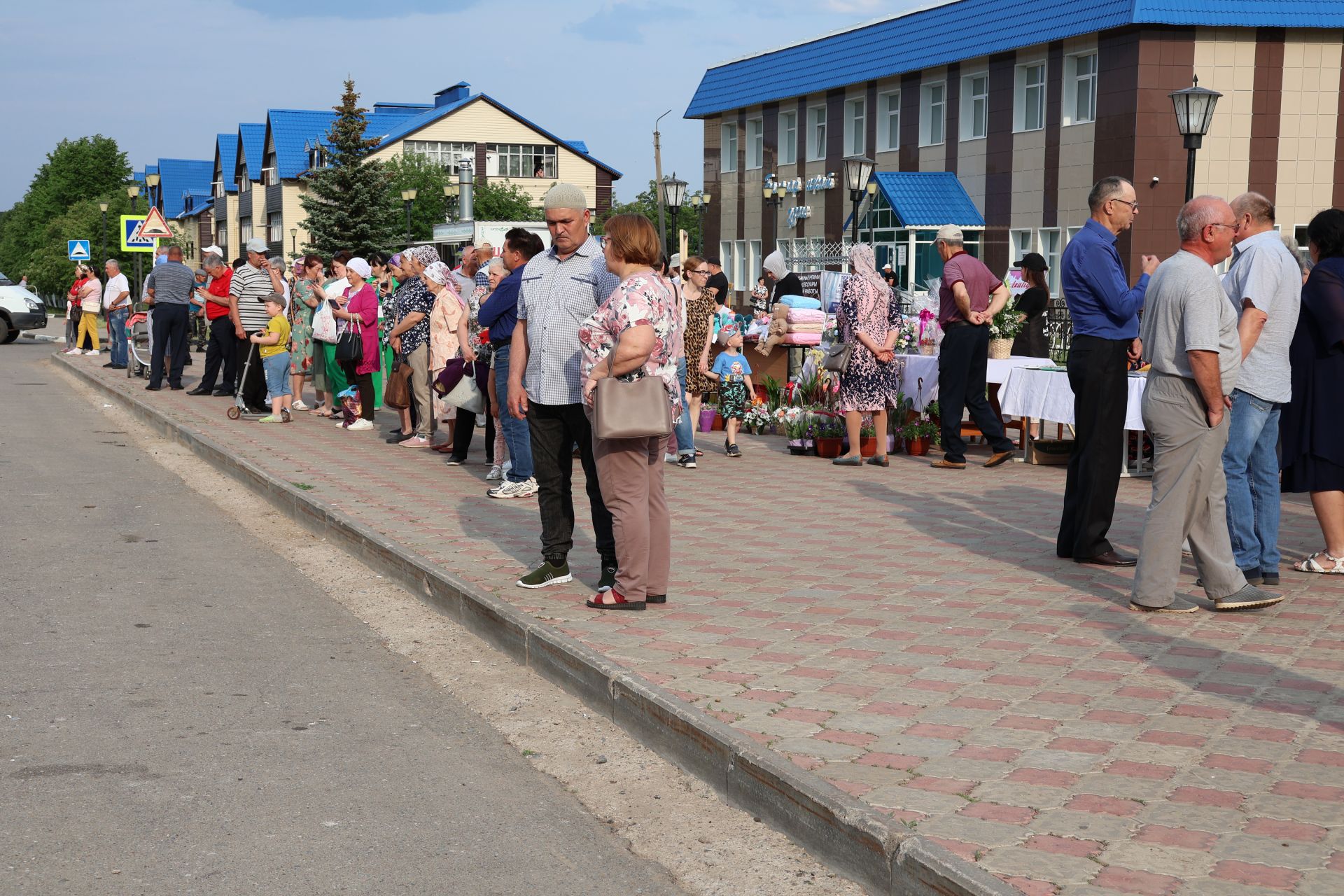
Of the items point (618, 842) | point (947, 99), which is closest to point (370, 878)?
point (618, 842)

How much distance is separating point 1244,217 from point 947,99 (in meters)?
30.1

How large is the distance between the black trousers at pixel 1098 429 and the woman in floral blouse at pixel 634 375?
8.41ft

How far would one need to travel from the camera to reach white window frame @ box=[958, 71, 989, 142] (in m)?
35.3

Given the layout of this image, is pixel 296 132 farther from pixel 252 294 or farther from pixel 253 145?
pixel 252 294

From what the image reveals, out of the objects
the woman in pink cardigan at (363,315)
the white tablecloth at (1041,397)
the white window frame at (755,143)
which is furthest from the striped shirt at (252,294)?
the white window frame at (755,143)

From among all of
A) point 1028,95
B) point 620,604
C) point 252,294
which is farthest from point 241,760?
point 1028,95

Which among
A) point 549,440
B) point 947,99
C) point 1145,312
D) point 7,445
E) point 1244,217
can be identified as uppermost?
point 947,99

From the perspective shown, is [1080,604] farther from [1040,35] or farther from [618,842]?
[1040,35]

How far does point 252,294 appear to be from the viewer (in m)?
17.4

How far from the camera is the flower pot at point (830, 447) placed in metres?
13.4

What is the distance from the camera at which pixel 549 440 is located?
7277mm

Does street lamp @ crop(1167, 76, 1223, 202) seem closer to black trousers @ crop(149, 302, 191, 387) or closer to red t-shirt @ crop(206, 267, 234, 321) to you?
red t-shirt @ crop(206, 267, 234, 321)

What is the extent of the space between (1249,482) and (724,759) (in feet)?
14.1

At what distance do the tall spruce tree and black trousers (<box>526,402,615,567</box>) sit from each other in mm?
54632
